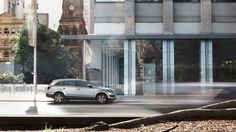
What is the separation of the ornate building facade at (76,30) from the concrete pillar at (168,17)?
1285 millimetres

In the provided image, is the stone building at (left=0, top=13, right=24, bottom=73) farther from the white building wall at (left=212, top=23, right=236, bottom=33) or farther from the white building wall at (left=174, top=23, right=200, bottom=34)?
the white building wall at (left=212, top=23, right=236, bottom=33)

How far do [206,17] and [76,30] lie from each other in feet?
6.89

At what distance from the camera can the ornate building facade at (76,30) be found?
599cm

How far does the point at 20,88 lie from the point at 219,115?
3.11 m

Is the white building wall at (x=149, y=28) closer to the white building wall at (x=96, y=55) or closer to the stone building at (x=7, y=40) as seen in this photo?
the white building wall at (x=96, y=55)

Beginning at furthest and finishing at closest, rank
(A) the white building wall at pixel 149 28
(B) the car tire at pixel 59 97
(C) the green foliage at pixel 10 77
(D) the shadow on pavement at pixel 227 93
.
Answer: (D) the shadow on pavement at pixel 227 93 < (B) the car tire at pixel 59 97 < (A) the white building wall at pixel 149 28 < (C) the green foliage at pixel 10 77

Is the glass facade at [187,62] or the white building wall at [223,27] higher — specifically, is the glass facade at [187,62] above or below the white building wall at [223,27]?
below

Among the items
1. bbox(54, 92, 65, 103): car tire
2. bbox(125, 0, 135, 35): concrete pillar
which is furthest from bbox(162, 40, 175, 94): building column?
bbox(54, 92, 65, 103): car tire

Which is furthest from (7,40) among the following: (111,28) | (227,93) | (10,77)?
(227,93)

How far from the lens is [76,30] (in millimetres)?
6043

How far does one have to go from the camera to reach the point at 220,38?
6.17 m

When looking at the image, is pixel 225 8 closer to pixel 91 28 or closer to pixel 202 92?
pixel 202 92

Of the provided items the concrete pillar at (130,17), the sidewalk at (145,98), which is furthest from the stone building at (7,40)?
the concrete pillar at (130,17)

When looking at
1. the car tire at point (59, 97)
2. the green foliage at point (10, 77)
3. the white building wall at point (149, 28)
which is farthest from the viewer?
the car tire at point (59, 97)
